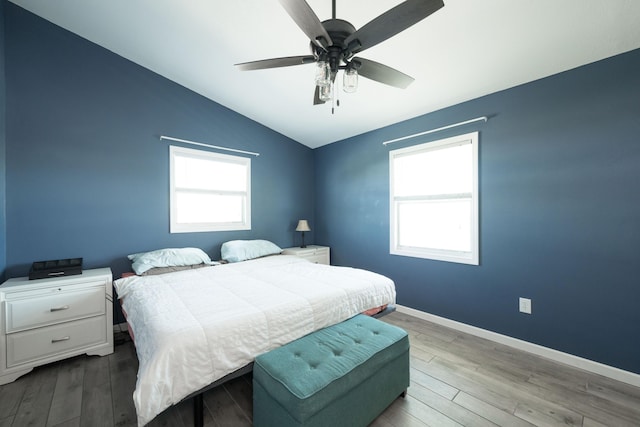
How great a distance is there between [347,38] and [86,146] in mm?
2885

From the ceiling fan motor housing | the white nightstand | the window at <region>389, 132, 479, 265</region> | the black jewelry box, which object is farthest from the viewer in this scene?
the white nightstand

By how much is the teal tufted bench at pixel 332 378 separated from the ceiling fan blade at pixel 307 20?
1702 mm

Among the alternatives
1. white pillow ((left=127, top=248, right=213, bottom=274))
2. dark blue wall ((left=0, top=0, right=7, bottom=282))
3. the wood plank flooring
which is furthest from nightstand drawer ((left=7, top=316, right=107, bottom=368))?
dark blue wall ((left=0, top=0, right=7, bottom=282))

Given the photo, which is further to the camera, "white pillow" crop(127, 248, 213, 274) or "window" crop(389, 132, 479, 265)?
"window" crop(389, 132, 479, 265)

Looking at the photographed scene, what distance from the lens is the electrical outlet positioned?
2.34 metres

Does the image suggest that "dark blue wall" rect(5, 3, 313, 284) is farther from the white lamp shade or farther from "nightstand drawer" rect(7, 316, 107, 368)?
the white lamp shade

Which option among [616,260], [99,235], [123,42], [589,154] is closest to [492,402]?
[616,260]

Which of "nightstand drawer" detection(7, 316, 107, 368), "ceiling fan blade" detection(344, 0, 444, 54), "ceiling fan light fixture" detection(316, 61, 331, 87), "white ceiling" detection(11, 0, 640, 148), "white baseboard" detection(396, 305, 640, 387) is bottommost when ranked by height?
"white baseboard" detection(396, 305, 640, 387)

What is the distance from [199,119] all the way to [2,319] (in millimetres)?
2630

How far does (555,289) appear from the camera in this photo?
2.21 meters

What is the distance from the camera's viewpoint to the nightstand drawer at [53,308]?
1931 millimetres

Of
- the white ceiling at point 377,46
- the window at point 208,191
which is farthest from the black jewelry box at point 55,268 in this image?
the white ceiling at point 377,46

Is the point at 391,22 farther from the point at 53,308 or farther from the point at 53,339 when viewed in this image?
the point at 53,339

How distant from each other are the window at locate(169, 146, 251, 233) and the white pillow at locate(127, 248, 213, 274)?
1.47ft
